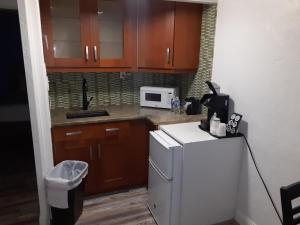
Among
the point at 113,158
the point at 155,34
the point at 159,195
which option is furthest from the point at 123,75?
the point at 159,195

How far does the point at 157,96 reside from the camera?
8.66ft

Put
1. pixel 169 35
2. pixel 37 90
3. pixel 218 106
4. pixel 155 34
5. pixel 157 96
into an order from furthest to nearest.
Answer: pixel 157 96 → pixel 155 34 → pixel 169 35 → pixel 218 106 → pixel 37 90

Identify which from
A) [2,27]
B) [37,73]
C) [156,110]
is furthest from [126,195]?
[2,27]

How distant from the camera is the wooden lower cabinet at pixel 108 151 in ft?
7.08

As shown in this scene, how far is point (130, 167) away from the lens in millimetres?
2471

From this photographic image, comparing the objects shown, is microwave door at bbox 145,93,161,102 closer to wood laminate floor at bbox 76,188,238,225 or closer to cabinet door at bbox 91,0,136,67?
cabinet door at bbox 91,0,136,67

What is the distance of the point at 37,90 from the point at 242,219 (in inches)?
79.9

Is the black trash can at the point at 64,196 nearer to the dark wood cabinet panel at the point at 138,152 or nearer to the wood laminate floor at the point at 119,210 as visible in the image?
the wood laminate floor at the point at 119,210

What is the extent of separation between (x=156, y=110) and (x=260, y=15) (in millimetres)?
1367

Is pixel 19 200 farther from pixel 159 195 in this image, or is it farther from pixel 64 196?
pixel 159 195

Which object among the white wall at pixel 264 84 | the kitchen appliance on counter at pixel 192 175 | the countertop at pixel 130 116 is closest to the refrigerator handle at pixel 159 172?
the kitchen appliance on counter at pixel 192 175

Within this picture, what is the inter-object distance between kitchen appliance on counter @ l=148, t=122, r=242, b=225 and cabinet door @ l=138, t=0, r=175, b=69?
Answer: 0.79 m

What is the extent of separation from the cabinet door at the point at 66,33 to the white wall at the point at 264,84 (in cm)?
131

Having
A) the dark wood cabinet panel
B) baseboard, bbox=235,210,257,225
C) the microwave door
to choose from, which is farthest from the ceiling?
baseboard, bbox=235,210,257,225
